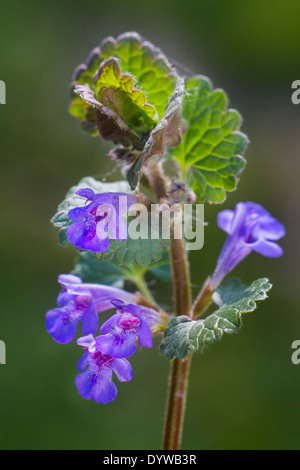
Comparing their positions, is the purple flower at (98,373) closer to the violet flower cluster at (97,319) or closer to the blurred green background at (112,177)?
the violet flower cluster at (97,319)

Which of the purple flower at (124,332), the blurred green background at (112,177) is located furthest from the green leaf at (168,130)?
the blurred green background at (112,177)

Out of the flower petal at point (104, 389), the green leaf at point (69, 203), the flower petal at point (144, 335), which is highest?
the green leaf at point (69, 203)

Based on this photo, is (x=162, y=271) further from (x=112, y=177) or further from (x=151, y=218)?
(x=112, y=177)

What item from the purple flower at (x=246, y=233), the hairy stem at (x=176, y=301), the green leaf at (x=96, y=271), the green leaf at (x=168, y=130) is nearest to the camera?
the green leaf at (x=168, y=130)

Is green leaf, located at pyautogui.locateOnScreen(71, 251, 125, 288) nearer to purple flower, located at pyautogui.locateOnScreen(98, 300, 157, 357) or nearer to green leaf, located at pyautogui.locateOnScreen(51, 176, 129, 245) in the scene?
green leaf, located at pyautogui.locateOnScreen(51, 176, 129, 245)

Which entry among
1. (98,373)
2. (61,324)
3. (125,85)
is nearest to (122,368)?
(98,373)
